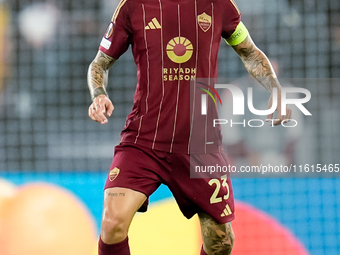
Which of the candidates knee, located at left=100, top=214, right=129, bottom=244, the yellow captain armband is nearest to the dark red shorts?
knee, located at left=100, top=214, right=129, bottom=244

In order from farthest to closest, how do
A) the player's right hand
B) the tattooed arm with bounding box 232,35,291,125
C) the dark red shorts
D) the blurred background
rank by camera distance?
the blurred background → the tattooed arm with bounding box 232,35,291,125 → the dark red shorts → the player's right hand

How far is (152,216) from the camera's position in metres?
3.40

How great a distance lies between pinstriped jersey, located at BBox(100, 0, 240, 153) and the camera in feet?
7.89

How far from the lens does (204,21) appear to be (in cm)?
247

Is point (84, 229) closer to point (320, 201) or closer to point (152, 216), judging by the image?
point (152, 216)

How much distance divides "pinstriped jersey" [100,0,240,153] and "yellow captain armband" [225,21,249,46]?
185 mm

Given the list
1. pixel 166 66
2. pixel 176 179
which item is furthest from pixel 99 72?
pixel 176 179

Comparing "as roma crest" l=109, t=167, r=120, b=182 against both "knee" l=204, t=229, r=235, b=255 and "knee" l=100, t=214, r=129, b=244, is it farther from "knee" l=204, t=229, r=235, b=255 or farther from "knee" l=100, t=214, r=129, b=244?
"knee" l=204, t=229, r=235, b=255

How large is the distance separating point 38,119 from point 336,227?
A: 402 centimetres

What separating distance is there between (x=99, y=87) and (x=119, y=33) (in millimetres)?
306

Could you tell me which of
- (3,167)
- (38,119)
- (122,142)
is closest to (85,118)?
(38,119)

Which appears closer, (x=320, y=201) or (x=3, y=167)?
(x=320, y=201)

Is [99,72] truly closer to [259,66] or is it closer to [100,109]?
[100,109]

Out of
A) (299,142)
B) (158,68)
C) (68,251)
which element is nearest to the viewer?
(158,68)
